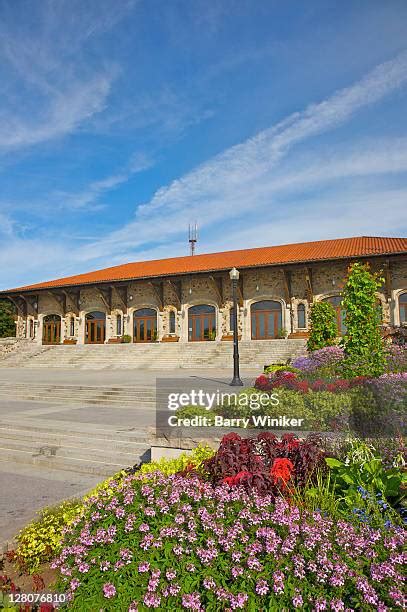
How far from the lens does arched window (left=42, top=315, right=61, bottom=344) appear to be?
31.7 metres

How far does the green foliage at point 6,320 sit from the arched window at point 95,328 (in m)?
9.98

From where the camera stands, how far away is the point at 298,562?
182cm

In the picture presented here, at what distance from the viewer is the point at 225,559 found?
6.44 ft

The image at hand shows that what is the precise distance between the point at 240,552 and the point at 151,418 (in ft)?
21.1

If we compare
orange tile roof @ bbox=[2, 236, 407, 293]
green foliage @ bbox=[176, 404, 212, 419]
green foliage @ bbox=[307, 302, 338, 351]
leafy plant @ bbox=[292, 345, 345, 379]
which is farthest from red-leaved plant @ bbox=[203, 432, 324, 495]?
orange tile roof @ bbox=[2, 236, 407, 293]

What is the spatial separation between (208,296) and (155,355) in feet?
19.2

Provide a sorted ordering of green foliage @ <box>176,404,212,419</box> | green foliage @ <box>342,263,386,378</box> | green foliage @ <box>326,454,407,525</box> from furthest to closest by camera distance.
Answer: green foliage @ <box>342,263,386,378</box> < green foliage @ <box>176,404,212,419</box> < green foliage @ <box>326,454,407,525</box>

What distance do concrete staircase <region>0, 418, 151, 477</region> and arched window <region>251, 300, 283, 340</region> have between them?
63.8ft

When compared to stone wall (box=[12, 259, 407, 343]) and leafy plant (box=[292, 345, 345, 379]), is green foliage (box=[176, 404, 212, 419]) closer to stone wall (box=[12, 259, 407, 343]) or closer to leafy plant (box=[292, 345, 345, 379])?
leafy plant (box=[292, 345, 345, 379])

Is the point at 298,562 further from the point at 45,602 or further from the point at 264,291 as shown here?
the point at 264,291

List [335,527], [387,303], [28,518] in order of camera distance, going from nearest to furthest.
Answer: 1. [335,527]
2. [28,518]
3. [387,303]

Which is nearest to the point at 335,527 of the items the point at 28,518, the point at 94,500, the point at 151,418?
the point at 94,500

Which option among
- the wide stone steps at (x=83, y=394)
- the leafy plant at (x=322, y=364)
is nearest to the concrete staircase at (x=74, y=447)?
the wide stone steps at (x=83, y=394)

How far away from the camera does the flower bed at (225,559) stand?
1.74 metres
